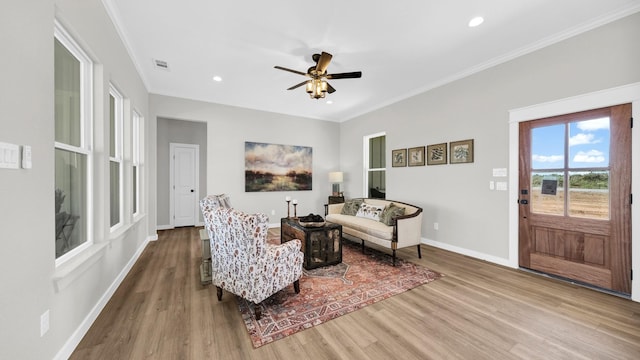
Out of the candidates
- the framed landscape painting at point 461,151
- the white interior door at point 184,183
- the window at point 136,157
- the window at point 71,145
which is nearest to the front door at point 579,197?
the framed landscape painting at point 461,151

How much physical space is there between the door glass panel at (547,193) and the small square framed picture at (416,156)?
5.51 ft

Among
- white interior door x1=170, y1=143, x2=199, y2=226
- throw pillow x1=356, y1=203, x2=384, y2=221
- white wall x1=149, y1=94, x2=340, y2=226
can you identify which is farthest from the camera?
white interior door x1=170, y1=143, x2=199, y2=226

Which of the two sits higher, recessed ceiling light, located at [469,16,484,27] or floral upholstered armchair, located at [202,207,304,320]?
recessed ceiling light, located at [469,16,484,27]

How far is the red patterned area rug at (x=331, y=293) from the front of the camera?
202 centimetres

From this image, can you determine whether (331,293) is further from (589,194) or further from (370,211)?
(589,194)

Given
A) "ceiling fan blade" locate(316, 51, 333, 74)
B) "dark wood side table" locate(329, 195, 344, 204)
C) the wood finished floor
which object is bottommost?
the wood finished floor

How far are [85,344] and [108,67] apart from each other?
96.8 inches

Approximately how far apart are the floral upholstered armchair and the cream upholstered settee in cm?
163

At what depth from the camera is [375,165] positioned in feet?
19.4

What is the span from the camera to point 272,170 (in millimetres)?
5930

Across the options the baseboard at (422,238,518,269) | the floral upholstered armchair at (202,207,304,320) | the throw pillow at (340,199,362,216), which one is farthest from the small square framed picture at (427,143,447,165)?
the floral upholstered armchair at (202,207,304,320)

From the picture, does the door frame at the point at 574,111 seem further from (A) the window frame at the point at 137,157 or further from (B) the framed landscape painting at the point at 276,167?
(A) the window frame at the point at 137,157

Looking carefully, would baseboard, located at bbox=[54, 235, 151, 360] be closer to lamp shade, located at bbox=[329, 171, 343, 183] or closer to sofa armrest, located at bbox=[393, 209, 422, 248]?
sofa armrest, located at bbox=[393, 209, 422, 248]

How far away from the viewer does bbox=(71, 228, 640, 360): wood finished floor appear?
171 cm
